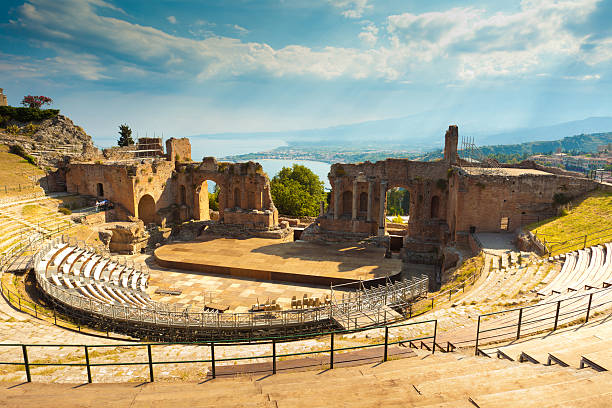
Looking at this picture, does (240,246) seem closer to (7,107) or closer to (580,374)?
(580,374)

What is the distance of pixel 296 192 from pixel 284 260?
23067mm

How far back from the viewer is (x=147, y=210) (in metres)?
36.4

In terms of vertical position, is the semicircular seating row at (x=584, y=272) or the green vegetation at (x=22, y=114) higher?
the green vegetation at (x=22, y=114)

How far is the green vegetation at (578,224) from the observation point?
730 inches

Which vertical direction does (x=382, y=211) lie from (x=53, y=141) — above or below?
below

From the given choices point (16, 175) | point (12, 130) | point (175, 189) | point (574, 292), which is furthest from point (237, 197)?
point (12, 130)

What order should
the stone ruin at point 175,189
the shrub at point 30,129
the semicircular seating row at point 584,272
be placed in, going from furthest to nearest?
the shrub at point 30,129 < the stone ruin at point 175,189 < the semicircular seating row at point 584,272

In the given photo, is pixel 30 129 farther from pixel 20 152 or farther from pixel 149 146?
pixel 149 146

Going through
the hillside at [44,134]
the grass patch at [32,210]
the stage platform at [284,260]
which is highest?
the hillside at [44,134]

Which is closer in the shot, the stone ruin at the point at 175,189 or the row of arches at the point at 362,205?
the row of arches at the point at 362,205

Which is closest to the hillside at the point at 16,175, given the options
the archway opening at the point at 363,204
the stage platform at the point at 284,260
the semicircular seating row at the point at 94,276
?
the semicircular seating row at the point at 94,276

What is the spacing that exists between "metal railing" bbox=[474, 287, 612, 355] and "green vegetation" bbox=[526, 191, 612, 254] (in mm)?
8317

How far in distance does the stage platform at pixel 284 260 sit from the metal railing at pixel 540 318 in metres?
11.3

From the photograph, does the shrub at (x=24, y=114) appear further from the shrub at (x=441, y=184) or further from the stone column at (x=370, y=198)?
the shrub at (x=441, y=184)
